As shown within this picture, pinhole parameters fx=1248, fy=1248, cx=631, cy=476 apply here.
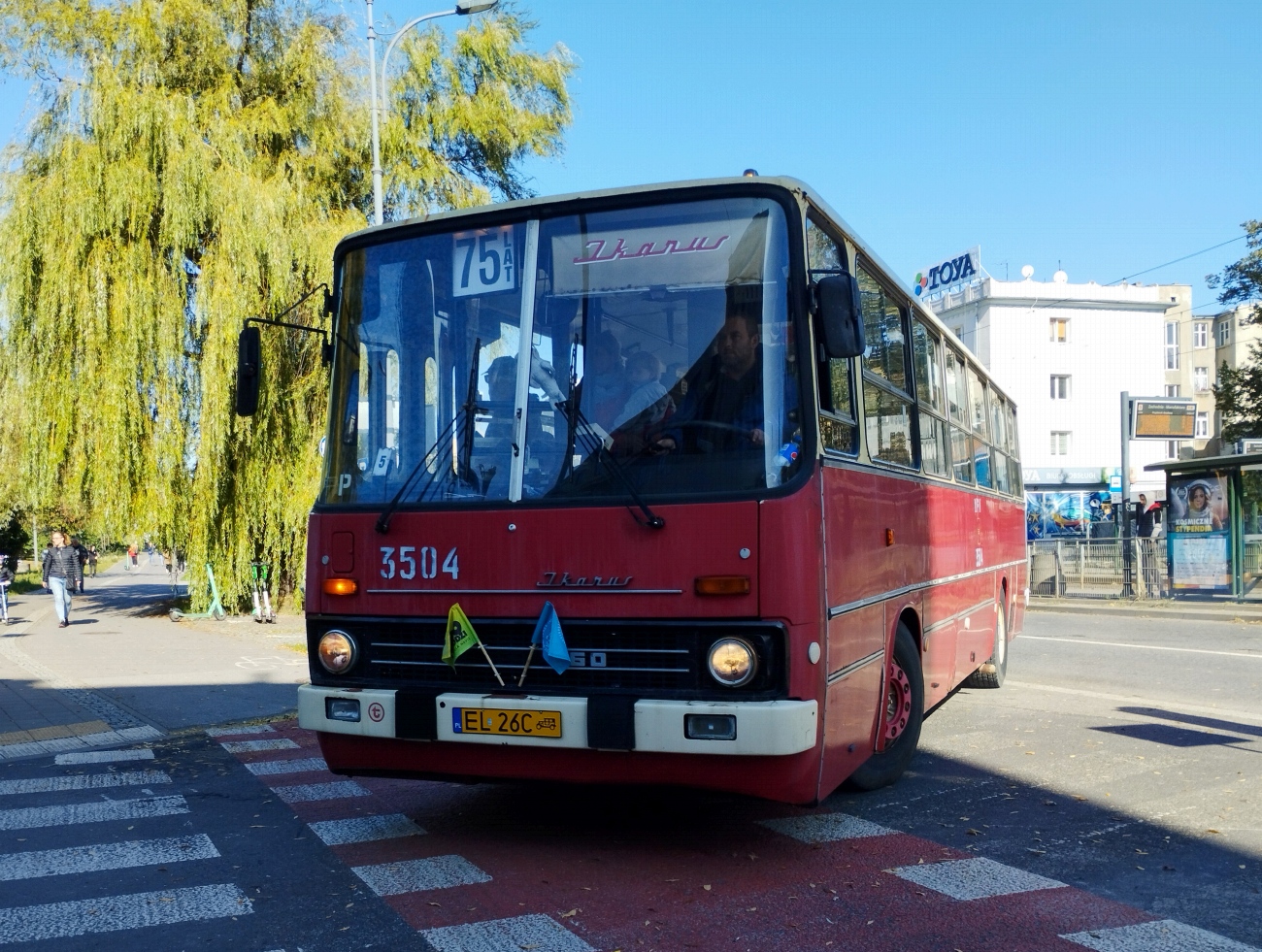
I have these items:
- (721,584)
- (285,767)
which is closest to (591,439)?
(721,584)

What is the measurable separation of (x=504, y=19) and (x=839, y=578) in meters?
22.0

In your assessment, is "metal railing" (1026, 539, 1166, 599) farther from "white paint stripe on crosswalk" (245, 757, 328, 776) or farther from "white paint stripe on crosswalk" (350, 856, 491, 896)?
"white paint stripe on crosswalk" (350, 856, 491, 896)

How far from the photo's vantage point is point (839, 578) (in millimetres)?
5559

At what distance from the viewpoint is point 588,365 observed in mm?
5516

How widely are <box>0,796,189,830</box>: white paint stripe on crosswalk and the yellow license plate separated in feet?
8.08

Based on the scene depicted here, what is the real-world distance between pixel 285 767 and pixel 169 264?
46.9 ft

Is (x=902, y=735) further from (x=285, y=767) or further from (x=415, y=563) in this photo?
(x=285, y=767)

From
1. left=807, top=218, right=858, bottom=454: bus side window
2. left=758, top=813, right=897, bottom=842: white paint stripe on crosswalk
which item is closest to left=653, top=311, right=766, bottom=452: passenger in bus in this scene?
left=807, top=218, right=858, bottom=454: bus side window

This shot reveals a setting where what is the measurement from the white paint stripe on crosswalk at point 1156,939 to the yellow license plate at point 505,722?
214cm

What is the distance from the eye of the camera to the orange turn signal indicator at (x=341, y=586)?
5883 mm

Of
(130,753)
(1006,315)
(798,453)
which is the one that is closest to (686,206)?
(798,453)

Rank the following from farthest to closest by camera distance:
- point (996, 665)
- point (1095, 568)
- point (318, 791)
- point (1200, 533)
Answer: point (1095, 568)
point (1200, 533)
point (996, 665)
point (318, 791)

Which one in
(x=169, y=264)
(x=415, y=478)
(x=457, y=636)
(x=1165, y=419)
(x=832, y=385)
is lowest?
(x=457, y=636)

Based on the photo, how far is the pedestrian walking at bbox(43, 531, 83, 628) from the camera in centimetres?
2327
